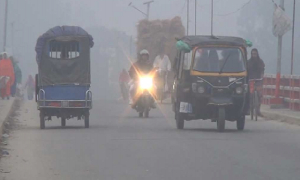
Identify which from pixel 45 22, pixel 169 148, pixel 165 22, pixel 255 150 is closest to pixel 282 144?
pixel 255 150

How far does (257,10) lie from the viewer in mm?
107125

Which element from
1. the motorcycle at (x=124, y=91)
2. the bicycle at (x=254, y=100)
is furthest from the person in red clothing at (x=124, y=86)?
the bicycle at (x=254, y=100)

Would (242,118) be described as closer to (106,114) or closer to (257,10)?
(106,114)

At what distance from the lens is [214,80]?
18609mm

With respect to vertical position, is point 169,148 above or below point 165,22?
below

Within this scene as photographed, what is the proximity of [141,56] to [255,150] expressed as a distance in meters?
10.7

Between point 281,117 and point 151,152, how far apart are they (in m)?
9.49

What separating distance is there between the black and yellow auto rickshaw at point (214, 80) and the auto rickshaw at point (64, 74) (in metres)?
2.35

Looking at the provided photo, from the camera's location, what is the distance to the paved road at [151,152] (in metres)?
11.9

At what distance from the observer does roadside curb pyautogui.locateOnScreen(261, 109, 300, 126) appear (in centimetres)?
2181

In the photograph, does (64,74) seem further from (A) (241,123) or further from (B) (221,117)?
(A) (241,123)

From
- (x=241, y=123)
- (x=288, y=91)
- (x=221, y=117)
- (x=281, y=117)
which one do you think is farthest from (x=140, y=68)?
(x=221, y=117)

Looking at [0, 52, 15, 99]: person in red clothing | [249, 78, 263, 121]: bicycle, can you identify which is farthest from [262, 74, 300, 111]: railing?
[0, 52, 15, 99]: person in red clothing

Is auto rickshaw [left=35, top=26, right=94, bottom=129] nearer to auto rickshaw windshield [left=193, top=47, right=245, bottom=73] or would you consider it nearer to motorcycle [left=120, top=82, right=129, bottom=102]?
auto rickshaw windshield [left=193, top=47, right=245, bottom=73]
